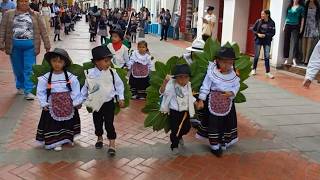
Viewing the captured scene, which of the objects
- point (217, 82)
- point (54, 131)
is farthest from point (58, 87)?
point (217, 82)

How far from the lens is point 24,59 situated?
7637 millimetres

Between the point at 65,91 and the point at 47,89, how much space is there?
0.20m

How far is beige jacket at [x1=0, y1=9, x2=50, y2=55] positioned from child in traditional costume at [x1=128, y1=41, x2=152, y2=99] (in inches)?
63.4

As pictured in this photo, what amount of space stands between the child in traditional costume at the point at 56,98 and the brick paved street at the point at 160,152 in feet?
0.67

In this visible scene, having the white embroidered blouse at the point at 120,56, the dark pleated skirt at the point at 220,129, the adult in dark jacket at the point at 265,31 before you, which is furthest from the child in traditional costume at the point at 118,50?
the adult in dark jacket at the point at 265,31

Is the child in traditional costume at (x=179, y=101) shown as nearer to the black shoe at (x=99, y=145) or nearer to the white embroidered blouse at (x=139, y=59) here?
the black shoe at (x=99, y=145)

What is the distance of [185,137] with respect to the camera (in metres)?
5.85

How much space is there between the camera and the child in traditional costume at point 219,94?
505 centimetres

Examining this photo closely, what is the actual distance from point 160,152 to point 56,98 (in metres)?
1.39

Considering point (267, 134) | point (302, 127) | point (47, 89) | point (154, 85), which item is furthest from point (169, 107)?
point (302, 127)

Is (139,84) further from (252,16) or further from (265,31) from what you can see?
(252,16)

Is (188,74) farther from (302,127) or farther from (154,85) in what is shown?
(302,127)

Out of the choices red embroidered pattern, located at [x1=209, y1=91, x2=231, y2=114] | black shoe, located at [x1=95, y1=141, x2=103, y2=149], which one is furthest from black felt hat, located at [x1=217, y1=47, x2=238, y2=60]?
black shoe, located at [x1=95, y1=141, x2=103, y2=149]

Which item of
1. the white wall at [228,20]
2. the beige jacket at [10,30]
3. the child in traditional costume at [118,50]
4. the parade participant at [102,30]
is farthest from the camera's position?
the parade participant at [102,30]
